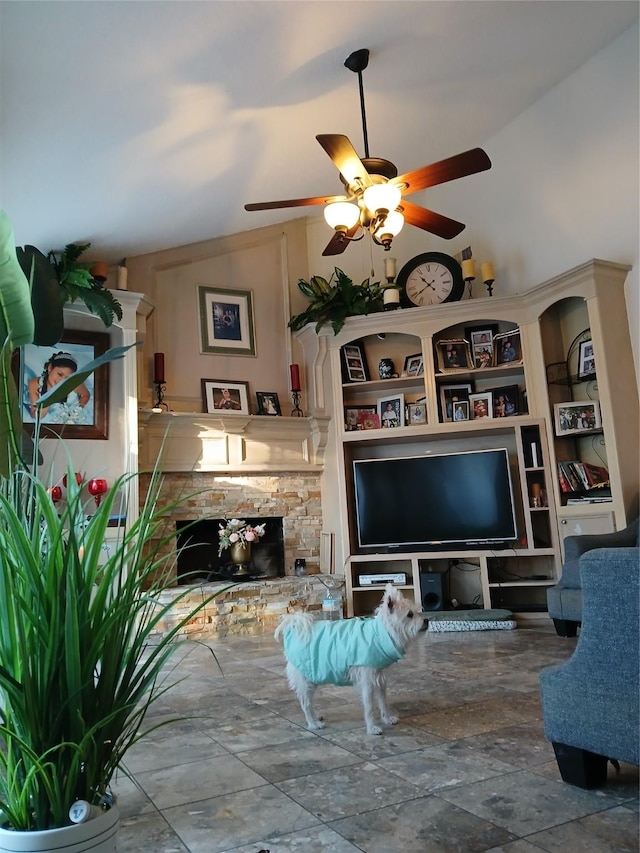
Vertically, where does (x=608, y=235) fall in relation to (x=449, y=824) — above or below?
above

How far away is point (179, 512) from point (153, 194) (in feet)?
8.48

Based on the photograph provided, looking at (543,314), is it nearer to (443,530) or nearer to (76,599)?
(443,530)

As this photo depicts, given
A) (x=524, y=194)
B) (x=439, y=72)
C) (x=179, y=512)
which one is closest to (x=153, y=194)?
(x=439, y=72)

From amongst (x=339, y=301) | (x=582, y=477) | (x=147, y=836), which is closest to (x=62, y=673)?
(x=147, y=836)

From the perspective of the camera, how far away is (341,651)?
2.51m

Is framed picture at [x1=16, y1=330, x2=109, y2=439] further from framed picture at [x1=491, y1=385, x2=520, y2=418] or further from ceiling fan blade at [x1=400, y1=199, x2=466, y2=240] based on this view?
framed picture at [x1=491, y1=385, x2=520, y2=418]

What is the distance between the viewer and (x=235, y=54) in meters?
3.50

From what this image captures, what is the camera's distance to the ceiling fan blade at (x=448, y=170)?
326 centimetres

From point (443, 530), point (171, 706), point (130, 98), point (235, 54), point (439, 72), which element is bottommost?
point (171, 706)

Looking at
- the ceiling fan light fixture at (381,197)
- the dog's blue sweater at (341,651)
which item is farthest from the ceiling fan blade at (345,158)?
the dog's blue sweater at (341,651)

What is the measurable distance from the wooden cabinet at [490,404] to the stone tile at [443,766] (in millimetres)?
2850

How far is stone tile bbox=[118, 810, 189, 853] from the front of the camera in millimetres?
1639

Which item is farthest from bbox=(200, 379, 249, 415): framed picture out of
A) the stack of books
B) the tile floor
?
the tile floor

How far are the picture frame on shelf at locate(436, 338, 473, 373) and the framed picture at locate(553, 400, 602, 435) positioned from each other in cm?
95
